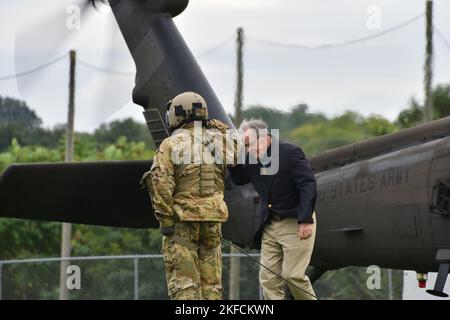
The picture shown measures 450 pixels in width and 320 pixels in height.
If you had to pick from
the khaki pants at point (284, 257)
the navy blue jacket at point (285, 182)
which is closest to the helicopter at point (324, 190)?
the khaki pants at point (284, 257)

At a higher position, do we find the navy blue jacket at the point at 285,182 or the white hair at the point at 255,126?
the white hair at the point at 255,126

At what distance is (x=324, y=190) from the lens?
9305 millimetres

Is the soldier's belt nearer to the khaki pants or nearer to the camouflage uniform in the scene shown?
the camouflage uniform

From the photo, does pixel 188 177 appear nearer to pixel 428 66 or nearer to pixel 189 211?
pixel 189 211

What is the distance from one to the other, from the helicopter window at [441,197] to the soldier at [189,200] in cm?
212

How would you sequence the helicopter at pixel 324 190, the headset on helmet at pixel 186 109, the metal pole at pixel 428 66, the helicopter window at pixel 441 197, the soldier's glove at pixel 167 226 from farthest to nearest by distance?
the metal pole at pixel 428 66, the helicopter at pixel 324 190, the helicopter window at pixel 441 197, the headset on helmet at pixel 186 109, the soldier's glove at pixel 167 226

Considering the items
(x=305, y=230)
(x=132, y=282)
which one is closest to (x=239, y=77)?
(x=132, y=282)

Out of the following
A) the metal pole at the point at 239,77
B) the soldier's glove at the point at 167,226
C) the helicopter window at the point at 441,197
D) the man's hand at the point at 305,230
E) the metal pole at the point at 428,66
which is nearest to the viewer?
the soldier's glove at the point at 167,226

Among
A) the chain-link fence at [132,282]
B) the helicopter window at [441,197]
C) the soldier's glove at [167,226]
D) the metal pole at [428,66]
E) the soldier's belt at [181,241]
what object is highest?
the metal pole at [428,66]

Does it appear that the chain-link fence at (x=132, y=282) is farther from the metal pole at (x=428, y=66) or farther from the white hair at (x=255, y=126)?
the white hair at (x=255, y=126)

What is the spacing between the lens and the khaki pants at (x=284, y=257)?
7.31m

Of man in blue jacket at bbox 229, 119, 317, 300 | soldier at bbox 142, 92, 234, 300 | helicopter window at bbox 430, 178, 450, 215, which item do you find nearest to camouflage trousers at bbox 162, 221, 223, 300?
soldier at bbox 142, 92, 234, 300
